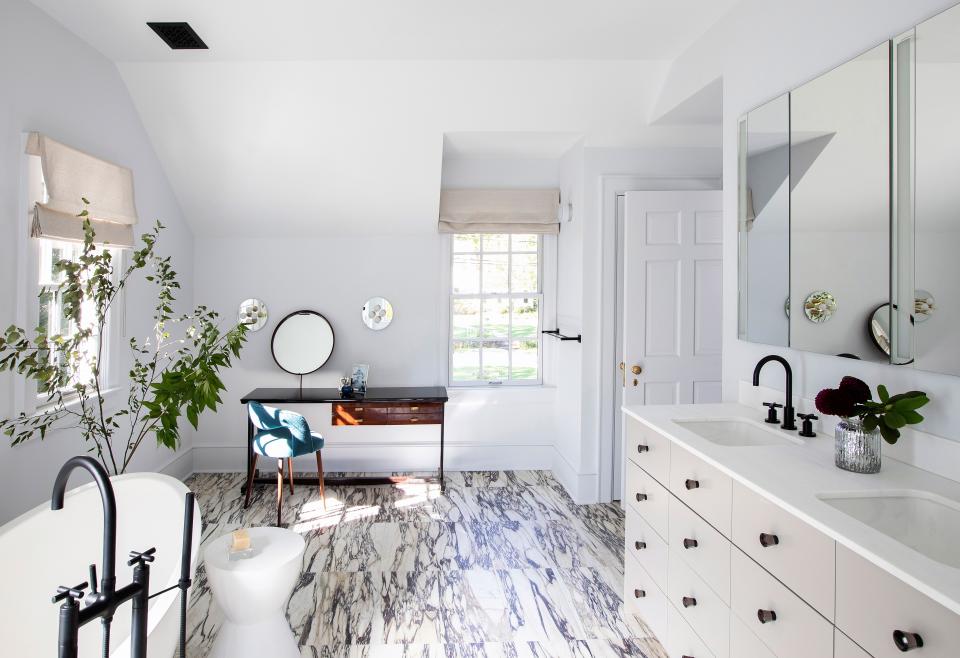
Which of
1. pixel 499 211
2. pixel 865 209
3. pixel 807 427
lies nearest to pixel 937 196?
pixel 865 209

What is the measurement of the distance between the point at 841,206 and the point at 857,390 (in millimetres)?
639

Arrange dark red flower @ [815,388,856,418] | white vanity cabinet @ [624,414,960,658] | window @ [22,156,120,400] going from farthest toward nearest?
window @ [22,156,120,400], dark red flower @ [815,388,856,418], white vanity cabinet @ [624,414,960,658]

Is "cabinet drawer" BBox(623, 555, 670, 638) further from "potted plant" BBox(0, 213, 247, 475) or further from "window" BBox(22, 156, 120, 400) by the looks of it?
"window" BBox(22, 156, 120, 400)

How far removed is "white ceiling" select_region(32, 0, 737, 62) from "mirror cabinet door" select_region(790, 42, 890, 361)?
936 millimetres

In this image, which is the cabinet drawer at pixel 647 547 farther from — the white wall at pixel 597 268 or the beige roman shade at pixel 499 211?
the beige roman shade at pixel 499 211

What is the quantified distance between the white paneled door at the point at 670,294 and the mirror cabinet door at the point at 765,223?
1.14 meters

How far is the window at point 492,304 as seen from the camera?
4.78 m

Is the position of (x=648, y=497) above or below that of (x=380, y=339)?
below

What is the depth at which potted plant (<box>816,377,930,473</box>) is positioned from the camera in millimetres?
1543

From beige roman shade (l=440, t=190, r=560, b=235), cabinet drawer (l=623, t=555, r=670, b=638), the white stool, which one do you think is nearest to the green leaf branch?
cabinet drawer (l=623, t=555, r=670, b=638)

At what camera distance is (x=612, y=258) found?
12.8 ft

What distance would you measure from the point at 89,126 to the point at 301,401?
6.57 ft

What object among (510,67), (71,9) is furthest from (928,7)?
(71,9)

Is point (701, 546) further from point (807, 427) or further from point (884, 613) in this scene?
point (884, 613)
